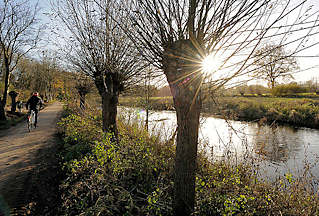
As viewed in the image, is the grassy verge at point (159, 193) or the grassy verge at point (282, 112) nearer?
the grassy verge at point (159, 193)

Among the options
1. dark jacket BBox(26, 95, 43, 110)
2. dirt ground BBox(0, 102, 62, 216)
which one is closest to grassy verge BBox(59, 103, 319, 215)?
dirt ground BBox(0, 102, 62, 216)

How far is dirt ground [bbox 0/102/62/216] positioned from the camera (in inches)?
122

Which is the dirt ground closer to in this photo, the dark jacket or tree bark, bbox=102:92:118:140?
tree bark, bbox=102:92:118:140

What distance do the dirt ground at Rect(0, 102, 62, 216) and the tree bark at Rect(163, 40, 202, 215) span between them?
2.18m

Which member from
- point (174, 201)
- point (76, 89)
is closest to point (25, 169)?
point (174, 201)

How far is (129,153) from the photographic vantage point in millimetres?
3832

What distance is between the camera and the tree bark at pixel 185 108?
2246 mm

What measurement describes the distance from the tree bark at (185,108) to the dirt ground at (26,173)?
2.18 m

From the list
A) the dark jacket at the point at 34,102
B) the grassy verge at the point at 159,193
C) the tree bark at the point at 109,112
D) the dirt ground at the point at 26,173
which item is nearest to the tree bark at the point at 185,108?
the grassy verge at the point at 159,193

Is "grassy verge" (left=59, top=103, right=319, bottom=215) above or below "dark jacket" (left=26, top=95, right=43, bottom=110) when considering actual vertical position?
below

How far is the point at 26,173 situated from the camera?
13.8 ft

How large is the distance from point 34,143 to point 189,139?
6.95 meters

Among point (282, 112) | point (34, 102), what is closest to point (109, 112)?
point (34, 102)

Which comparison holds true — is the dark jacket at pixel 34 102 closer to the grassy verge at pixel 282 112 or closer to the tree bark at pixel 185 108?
the tree bark at pixel 185 108
